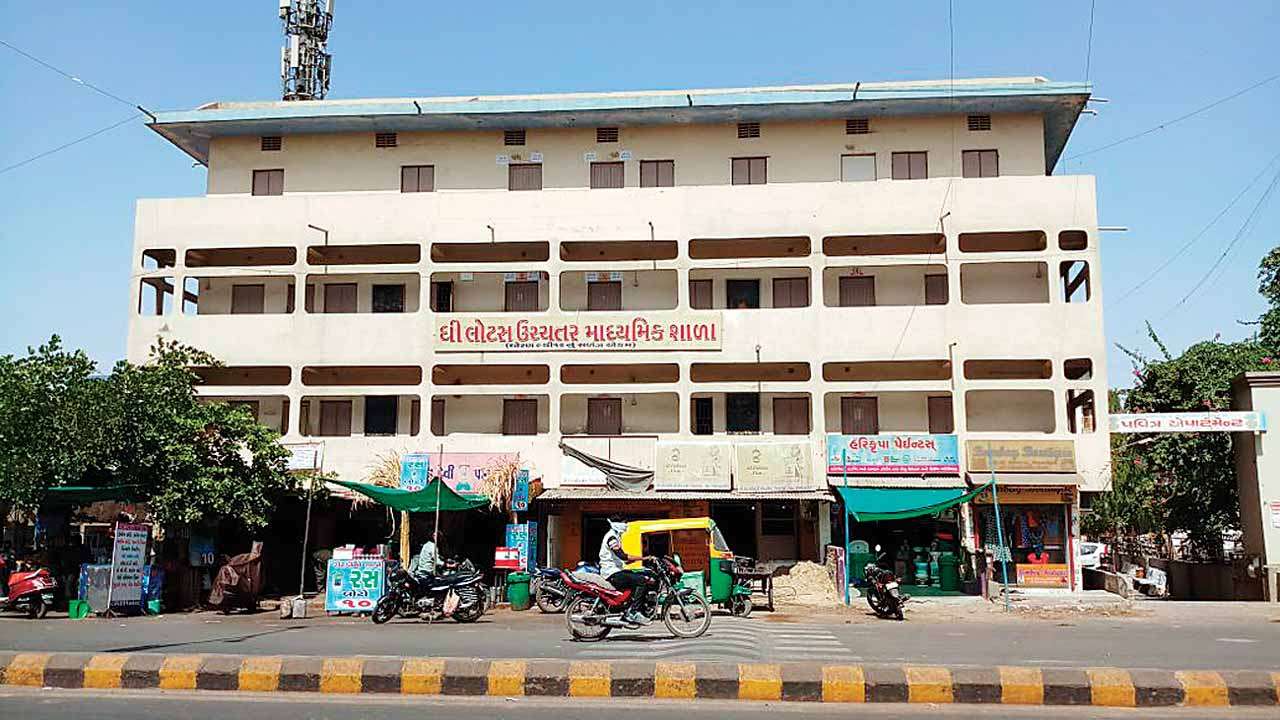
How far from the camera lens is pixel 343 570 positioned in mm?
21891

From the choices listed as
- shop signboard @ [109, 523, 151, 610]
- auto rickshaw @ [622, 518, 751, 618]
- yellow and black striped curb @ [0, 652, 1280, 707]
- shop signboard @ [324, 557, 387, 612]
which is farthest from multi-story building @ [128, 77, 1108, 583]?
yellow and black striped curb @ [0, 652, 1280, 707]

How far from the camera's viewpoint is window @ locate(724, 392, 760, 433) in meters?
31.5

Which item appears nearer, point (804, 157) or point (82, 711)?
point (82, 711)

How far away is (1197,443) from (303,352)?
23.1 m

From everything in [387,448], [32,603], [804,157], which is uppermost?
[804,157]

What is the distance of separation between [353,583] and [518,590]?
10.5ft

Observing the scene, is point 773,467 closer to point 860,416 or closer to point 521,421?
point 860,416

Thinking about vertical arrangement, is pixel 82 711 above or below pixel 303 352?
below

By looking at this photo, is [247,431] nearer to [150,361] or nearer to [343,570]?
[343,570]

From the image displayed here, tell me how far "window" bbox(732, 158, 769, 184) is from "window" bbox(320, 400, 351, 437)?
1236 cm

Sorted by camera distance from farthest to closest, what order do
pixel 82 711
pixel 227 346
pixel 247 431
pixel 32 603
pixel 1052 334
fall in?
pixel 227 346 < pixel 1052 334 < pixel 247 431 < pixel 32 603 < pixel 82 711

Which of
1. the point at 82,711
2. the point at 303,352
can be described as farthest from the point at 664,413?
the point at 82,711

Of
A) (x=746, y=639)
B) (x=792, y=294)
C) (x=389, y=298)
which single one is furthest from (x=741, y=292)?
(x=746, y=639)

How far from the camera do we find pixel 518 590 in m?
23.2
